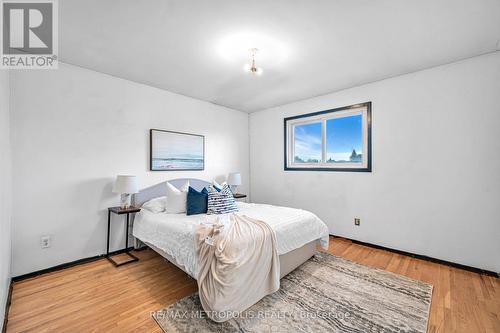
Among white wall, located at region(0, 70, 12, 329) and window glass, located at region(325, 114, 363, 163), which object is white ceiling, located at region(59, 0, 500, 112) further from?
white wall, located at region(0, 70, 12, 329)

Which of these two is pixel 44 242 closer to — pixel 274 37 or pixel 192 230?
pixel 192 230

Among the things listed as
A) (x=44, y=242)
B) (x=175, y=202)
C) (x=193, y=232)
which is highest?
(x=175, y=202)

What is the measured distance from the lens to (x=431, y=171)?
112 inches

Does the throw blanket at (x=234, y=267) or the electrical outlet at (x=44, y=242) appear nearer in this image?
the throw blanket at (x=234, y=267)

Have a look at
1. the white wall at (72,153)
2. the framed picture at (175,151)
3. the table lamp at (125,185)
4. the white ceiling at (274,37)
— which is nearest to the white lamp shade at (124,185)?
the table lamp at (125,185)

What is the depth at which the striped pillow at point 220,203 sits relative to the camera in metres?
2.85

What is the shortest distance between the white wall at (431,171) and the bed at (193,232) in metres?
1.08

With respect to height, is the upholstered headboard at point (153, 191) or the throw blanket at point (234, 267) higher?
the upholstered headboard at point (153, 191)

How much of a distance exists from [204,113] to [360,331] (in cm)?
388

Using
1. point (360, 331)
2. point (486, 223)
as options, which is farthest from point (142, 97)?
point (486, 223)

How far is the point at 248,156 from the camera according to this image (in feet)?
16.9

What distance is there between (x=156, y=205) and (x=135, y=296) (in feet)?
3.99

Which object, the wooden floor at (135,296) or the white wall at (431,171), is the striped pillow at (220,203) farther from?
the white wall at (431,171)

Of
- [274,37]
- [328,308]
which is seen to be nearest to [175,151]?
[274,37]
